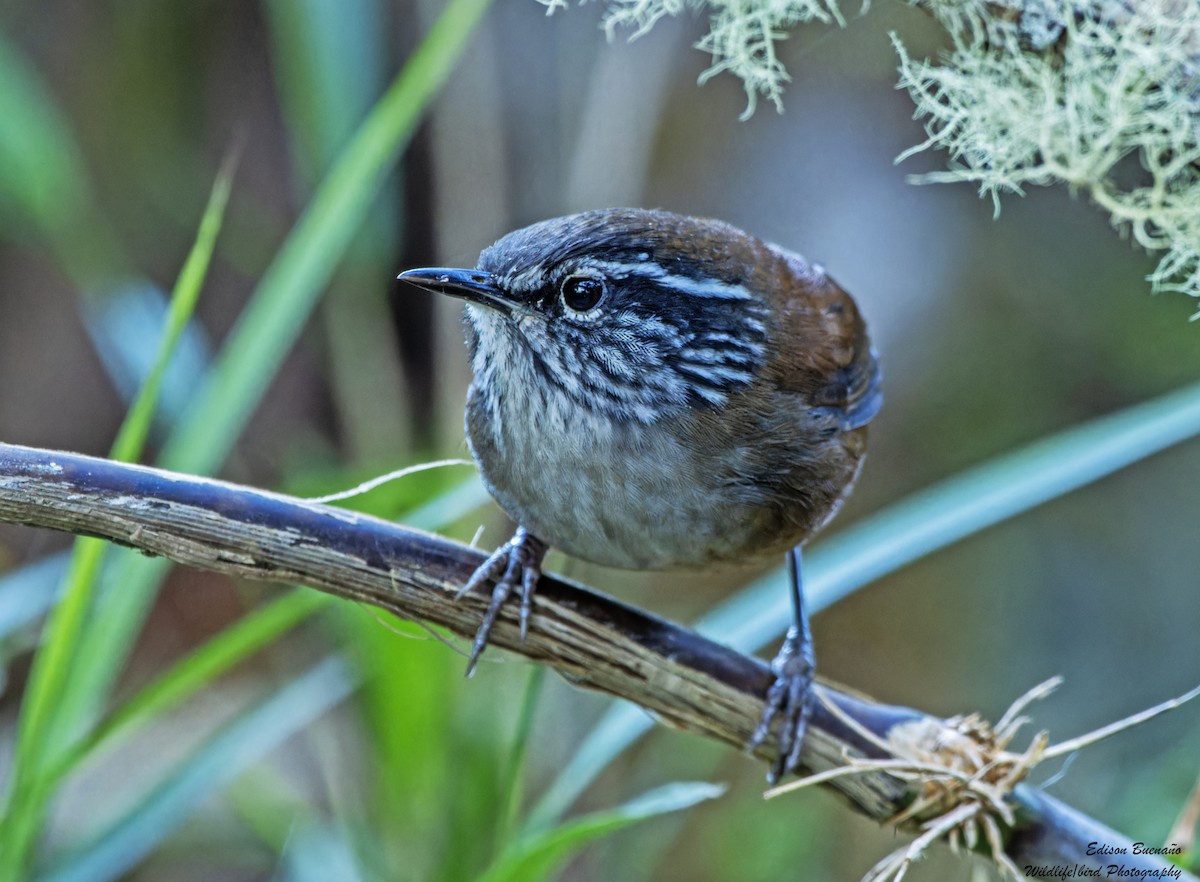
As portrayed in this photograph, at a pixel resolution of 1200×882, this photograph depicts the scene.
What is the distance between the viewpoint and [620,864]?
3.56m

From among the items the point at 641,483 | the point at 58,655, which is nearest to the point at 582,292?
the point at 641,483

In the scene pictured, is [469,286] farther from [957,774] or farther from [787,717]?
[957,774]

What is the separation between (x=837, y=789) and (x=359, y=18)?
2809 mm

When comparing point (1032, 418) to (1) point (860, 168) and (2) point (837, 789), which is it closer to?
(1) point (860, 168)

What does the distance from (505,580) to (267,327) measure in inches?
35.5

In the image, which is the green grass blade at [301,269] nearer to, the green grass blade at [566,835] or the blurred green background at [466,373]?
the blurred green background at [466,373]

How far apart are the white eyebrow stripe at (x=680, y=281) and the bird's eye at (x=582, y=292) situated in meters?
0.03

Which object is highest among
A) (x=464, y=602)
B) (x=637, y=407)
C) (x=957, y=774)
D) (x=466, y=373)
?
→ (x=466, y=373)

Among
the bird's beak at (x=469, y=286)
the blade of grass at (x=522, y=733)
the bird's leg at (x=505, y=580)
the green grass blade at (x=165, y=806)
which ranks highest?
the bird's beak at (x=469, y=286)

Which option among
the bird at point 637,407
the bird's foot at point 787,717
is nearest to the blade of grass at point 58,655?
the bird at point 637,407

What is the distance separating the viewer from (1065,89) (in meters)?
1.75

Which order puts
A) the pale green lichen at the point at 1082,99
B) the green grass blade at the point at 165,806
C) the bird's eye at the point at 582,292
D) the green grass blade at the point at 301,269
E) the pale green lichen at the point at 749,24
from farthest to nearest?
1. the green grass blade at the point at 165,806
2. the green grass blade at the point at 301,269
3. the bird's eye at the point at 582,292
4. the pale green lichen at the point at 749,24
5. the pale green lichen at the point at 1082,99

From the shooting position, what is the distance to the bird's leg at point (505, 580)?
6.42 ft

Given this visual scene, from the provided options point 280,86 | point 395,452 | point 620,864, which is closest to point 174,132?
point 280,86
